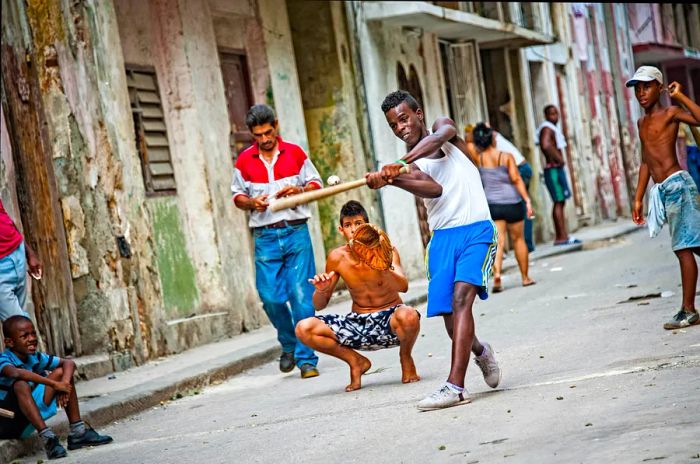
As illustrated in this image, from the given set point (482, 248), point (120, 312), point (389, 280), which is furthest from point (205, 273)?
point (482, 248)

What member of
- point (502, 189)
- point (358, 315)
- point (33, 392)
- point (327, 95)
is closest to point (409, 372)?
point (358, 315)

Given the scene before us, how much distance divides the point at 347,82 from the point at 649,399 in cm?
1336

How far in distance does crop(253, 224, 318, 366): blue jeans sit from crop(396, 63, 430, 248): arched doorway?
36.8 feet

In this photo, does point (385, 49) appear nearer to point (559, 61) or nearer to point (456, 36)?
point (456, 36)

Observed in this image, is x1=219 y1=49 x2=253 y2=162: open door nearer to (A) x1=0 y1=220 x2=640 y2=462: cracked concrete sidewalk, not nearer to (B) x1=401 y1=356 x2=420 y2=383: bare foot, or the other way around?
(A) x1=0 y1=220 x2=640 y2=462: cracked concrete sidewalk

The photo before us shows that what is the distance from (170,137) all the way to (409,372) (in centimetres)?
646

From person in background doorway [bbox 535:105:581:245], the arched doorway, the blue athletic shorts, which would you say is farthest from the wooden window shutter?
person in background doorway [bbox 535:105:581:245]

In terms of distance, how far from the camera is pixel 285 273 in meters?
10.9

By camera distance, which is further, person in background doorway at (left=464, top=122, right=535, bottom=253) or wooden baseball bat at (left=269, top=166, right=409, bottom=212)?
person in background doorway at (left=464, top=122, right=535, bottom=253)

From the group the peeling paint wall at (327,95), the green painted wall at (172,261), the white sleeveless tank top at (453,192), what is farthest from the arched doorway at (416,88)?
the white sleeveless tank top at (453,192)

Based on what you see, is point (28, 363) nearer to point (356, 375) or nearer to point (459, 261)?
point (356, 375)

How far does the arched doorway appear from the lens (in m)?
22.5

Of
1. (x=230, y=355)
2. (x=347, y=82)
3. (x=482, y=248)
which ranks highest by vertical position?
(x=347, y=82)

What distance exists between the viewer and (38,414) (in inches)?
318
